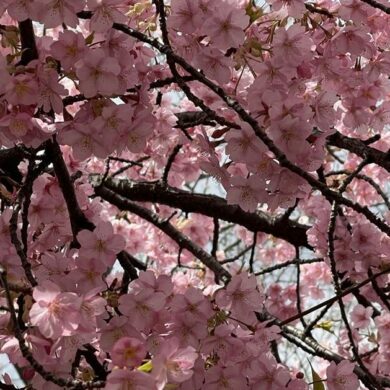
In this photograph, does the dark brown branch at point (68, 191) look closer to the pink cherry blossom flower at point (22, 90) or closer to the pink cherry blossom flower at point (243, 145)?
the pink cherry blossom flower at point (22, 90)

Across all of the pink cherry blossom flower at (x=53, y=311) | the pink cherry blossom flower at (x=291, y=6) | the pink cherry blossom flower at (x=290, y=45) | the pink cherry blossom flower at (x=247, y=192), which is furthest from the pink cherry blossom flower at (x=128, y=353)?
the pink cherry blossom flower at (x=291, y=6)

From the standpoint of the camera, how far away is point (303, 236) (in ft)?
11.2

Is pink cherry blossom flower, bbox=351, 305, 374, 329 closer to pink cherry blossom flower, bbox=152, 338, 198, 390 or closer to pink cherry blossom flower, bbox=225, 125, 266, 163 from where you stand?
pink cherry blossom flower, bbox=225, 125, 266, 163

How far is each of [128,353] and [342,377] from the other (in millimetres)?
901

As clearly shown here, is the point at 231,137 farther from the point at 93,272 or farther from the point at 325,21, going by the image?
the point at 325,21

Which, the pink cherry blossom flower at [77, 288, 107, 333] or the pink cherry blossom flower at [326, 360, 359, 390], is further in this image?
the pink cherry blossom flower at [326, 360, 359, 390]

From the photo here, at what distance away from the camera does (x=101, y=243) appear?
191 centimetres

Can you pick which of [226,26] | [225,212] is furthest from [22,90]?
[225,212]

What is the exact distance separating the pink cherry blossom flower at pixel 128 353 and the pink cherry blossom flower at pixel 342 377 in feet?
2.85

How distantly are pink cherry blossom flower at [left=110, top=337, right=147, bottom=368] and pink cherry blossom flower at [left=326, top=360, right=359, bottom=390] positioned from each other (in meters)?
0.87

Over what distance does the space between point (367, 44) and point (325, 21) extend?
0.48 feet

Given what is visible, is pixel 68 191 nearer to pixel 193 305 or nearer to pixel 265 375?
pixel 193 305

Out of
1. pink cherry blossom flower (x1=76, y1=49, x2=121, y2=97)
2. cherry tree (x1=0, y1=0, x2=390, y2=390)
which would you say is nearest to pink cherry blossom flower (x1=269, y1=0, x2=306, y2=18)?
cherry tree (x1=0, y1=0, x2=390, y2=390)

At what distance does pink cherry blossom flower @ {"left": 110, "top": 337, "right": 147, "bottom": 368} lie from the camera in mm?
1281
